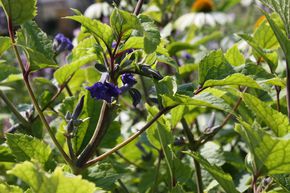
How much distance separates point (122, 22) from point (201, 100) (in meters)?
0.17

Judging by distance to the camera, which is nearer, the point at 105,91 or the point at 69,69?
the point at 105,91

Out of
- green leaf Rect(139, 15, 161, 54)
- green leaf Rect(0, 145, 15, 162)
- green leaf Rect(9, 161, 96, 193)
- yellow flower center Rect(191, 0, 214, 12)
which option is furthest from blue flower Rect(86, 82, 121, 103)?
yellow flower center Rect(191, 0, 214, 12)

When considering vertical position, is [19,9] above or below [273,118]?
above

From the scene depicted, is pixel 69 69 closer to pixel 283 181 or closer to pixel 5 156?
pixel 5 156

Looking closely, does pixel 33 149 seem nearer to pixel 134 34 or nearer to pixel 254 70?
pixel 134 34

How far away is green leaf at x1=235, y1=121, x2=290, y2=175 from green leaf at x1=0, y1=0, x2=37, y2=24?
0.40 m

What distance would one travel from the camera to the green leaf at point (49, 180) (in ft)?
2.28

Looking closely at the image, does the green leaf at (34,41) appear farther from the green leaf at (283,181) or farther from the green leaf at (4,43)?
the green leaf at (283,181)

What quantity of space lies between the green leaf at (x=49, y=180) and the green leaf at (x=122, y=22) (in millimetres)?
260

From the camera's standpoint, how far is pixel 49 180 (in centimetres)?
70

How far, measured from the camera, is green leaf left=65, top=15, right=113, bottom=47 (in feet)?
2.74

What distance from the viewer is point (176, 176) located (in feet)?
3.59

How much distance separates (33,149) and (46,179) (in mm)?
301

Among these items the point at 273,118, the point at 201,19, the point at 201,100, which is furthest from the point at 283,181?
the point at 201,19
